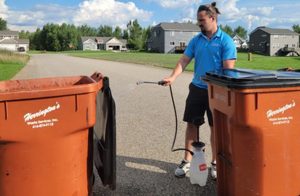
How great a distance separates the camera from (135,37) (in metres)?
108

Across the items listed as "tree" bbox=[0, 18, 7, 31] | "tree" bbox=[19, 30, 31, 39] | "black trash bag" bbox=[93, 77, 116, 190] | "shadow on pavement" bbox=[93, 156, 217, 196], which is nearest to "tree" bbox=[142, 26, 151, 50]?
"tree" bbox=[19, 30, 31, 39]

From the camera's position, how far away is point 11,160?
3.42 metres

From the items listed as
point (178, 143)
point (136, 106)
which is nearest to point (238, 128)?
point (178, 143)

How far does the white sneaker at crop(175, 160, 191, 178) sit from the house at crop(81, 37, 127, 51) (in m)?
119

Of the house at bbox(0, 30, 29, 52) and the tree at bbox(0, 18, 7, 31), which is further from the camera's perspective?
the tree at bbox(0, 18, 7, 31)

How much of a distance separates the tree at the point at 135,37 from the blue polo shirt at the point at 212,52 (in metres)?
101

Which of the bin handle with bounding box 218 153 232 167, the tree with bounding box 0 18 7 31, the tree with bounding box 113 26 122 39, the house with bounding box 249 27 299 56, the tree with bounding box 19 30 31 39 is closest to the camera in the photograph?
the bin handle with bounding box 218 153 232 167

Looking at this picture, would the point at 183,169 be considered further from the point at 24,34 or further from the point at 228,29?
the point at 24,34

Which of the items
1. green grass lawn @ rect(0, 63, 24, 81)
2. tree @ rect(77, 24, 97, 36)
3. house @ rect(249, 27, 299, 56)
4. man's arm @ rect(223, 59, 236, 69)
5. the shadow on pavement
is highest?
tree @ rect(77, 24, 97, 36)

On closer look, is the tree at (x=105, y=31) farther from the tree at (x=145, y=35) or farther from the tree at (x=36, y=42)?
the tree at (x=145, y=35)

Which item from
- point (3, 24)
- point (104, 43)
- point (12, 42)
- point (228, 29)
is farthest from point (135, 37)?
point (3, 24)

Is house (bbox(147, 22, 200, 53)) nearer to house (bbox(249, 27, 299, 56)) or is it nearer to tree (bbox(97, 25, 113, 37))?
house (bbox(249, 27, 299, 56))

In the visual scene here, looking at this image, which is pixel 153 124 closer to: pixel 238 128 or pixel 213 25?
pixel 213 25

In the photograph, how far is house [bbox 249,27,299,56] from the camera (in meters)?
84.6
